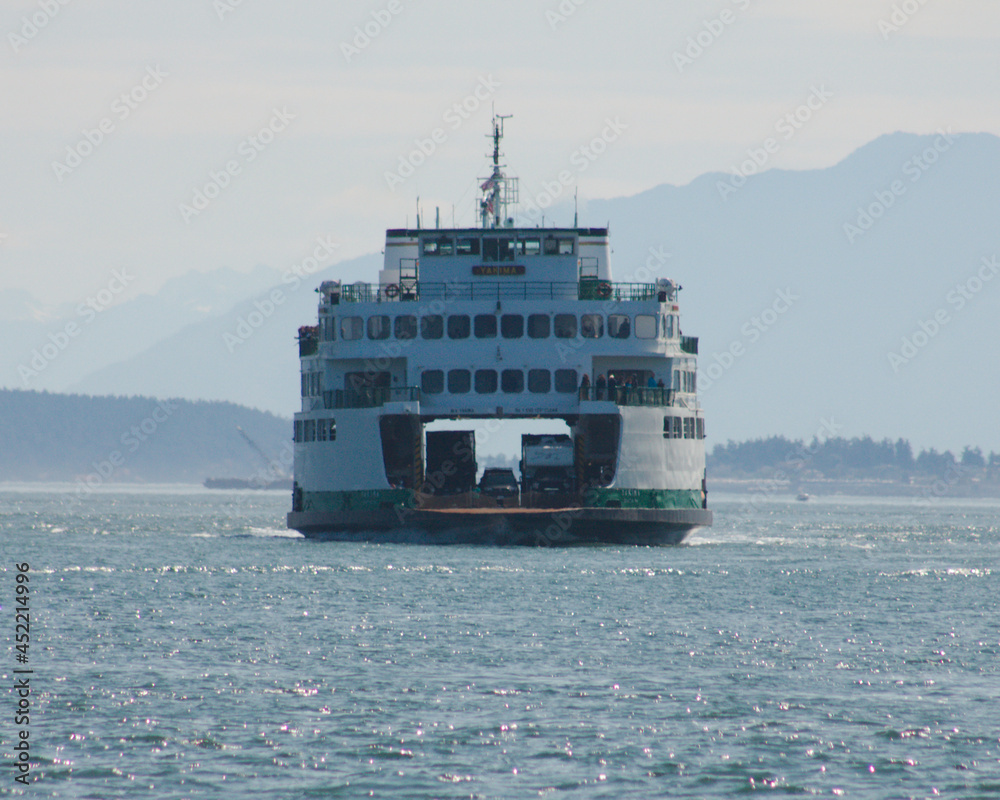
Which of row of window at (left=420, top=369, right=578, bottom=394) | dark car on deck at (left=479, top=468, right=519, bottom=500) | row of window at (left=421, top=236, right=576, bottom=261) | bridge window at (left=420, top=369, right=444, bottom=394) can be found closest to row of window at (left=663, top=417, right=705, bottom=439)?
row of window at (left=420, top=369, right=578, bottom=394)

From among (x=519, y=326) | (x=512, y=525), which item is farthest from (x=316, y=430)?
(x=512, y=525)

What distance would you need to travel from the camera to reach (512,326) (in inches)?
2366

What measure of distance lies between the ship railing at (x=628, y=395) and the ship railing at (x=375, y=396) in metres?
6.03

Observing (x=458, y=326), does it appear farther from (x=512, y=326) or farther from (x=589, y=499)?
(x=589, y=499)

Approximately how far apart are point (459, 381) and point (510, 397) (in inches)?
76.0

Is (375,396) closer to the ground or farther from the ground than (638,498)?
farther from the ground

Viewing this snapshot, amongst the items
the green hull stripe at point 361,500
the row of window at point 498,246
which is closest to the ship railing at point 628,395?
the green hull stripe at point 361,500

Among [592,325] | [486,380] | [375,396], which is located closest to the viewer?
[375,396]

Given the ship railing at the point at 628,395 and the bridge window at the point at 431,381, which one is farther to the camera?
the bridge window at the point at 431,381

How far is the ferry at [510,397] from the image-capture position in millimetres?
57275

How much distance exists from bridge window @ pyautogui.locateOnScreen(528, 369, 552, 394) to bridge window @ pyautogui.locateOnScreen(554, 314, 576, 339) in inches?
61.9

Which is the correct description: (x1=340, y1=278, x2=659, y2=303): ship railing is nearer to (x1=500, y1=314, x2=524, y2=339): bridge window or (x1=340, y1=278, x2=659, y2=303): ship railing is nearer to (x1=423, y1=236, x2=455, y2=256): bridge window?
(x1=500, y1=314, x2=524, y2=339): bridge window

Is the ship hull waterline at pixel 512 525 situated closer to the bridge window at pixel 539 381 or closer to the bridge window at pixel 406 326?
the bridge window at pixel 539 381

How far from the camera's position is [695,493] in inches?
2445
